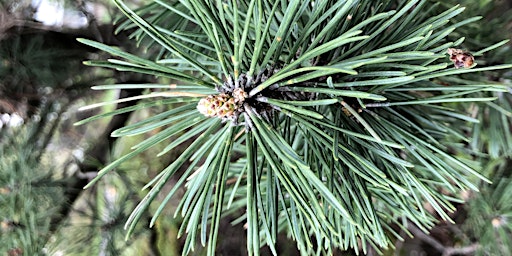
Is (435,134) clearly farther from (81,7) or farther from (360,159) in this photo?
(81,7)

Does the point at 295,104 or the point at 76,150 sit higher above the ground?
the point at 295,104

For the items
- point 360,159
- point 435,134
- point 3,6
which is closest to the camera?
point 360,159

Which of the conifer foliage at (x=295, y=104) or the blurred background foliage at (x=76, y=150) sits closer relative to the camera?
the conifer foliage at (x=295, y=104)

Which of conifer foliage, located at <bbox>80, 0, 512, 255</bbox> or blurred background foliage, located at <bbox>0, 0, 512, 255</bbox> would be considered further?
blurred background foliage, located at <bbox>0, 0, 512, 255</bbox>

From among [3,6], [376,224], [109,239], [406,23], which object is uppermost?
[3,6]

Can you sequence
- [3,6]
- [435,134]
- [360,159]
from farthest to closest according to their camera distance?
[3,6], [435,134], [360,159]

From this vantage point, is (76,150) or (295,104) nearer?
(295,104)

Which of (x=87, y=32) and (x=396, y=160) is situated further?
(x=87, y=32)

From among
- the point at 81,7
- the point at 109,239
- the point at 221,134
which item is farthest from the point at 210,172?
the point at 81,7
